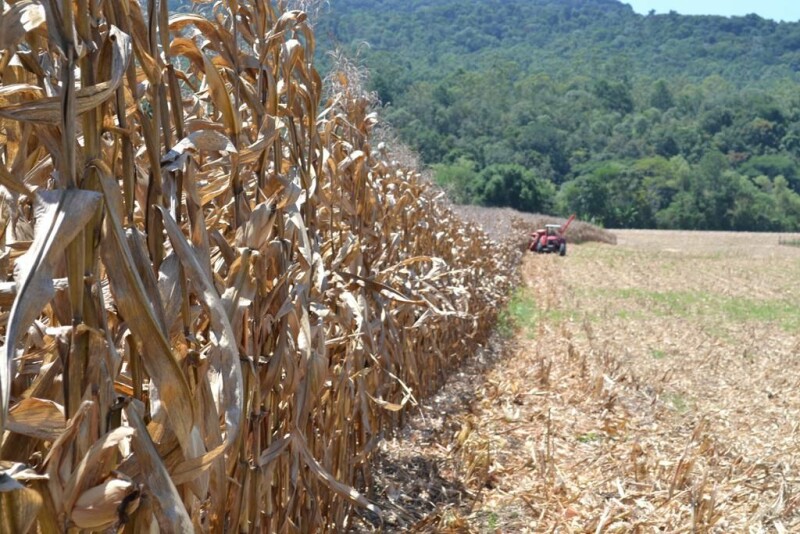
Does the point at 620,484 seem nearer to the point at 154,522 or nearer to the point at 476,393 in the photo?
the point at 476,393

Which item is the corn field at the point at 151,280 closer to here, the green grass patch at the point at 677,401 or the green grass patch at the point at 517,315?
the green grass patch at the point at 677,401

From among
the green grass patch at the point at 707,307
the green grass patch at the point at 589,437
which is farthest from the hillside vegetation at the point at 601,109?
the green grass patch at the point at 707,307

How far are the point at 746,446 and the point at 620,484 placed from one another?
1.80 meters

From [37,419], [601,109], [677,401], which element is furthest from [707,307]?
[601,109]

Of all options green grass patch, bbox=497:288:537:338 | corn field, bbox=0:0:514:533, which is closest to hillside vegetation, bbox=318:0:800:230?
corn field, bbox=0:0:514:533

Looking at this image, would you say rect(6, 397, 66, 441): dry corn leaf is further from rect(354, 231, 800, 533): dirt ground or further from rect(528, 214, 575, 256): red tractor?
rect(528, 214, 575, 256): red tractor

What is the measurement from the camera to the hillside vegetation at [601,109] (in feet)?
215

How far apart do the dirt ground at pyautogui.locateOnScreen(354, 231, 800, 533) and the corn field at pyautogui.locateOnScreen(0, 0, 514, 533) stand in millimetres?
1459

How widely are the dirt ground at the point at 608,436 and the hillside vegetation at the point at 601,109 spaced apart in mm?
2343

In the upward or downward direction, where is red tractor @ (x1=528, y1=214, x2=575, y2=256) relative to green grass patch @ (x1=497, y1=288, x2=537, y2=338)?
downward

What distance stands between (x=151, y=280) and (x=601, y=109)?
10770 cm

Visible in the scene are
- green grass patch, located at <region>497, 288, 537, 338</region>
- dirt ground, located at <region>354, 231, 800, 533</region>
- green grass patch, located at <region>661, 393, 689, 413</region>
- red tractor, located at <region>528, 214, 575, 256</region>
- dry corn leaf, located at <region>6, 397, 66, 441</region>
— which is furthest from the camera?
red tractor, located at <region>528, 214, 575, 256</region>

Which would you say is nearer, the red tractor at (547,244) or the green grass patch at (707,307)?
the green grass patch at (707,307)

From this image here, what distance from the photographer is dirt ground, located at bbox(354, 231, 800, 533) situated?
3846 mm
